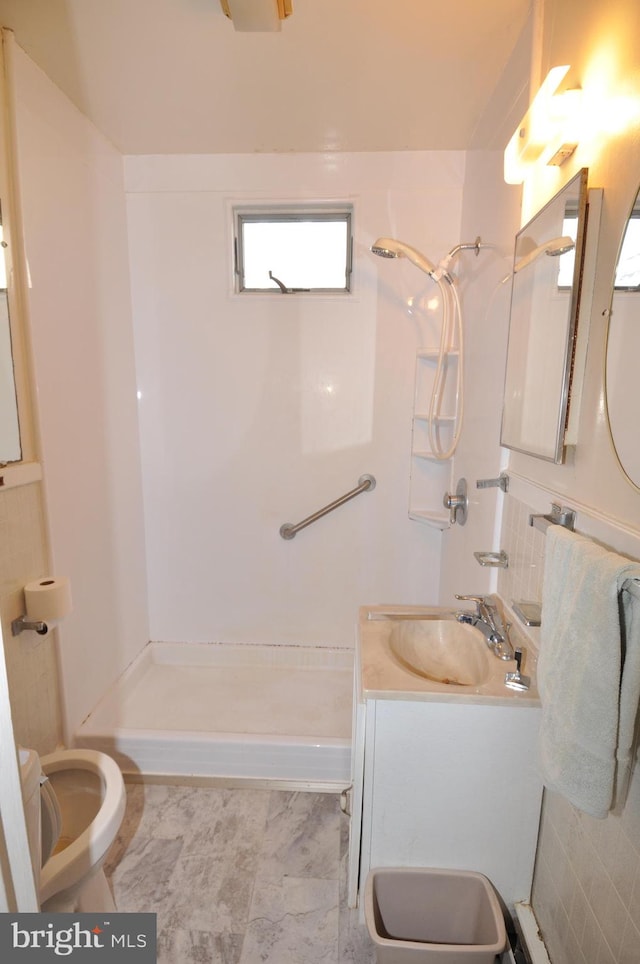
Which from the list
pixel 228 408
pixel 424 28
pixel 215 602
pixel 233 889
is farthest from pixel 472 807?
pixel 424 28

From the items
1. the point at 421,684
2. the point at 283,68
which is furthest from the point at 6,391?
the point at 421,684

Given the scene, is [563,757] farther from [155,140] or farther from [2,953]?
[155,140]

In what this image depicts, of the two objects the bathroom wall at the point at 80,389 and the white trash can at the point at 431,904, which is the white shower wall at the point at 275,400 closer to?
the bathroom wall at the point at 80,389

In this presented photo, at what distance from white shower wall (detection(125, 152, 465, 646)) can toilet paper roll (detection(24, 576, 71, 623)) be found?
947 millimetres

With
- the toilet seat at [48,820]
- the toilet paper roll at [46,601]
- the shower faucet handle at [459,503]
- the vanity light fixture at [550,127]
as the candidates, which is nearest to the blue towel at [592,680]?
the vanity light fixture at [550,127]

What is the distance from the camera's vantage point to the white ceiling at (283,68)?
1259 mm

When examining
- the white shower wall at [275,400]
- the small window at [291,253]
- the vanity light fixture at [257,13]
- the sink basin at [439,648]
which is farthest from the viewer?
the small window at [291,253]

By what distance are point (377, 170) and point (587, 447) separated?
176 centimetres

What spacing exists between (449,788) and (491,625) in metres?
0.41

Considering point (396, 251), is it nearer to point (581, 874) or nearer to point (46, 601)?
point (46, 601)

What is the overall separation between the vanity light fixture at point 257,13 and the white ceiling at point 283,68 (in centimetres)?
6

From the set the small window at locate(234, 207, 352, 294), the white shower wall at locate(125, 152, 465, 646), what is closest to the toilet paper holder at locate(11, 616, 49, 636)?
the white shower wall at locate(125, 152, 465, 646)

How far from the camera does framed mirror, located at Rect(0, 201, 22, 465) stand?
4.49ft

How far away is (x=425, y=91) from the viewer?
5.14 feet
